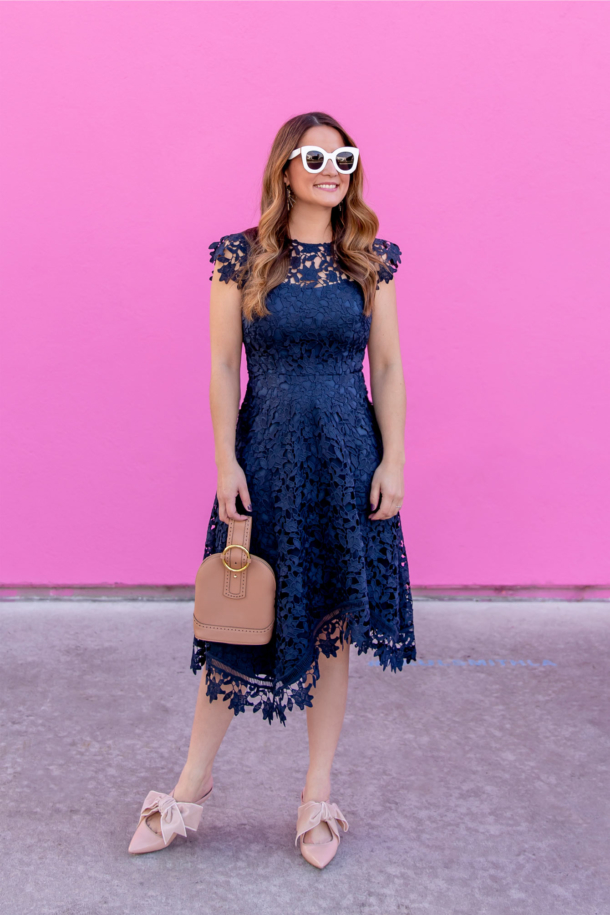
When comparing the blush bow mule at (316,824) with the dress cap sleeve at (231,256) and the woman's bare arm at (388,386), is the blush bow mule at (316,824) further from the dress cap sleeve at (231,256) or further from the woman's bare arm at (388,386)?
the dress cap sleeve at (231,256)

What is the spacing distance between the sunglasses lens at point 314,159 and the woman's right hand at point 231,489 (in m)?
0.72

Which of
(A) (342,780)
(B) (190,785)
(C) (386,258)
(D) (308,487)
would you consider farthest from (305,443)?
(A) (342,780)

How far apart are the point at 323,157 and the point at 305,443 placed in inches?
26.6

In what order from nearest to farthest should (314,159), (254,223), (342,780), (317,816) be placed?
(314,159) < (317,816) < (342,780) < (254,223)

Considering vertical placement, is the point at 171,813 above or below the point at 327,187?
below

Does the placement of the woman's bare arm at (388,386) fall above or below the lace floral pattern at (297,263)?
below

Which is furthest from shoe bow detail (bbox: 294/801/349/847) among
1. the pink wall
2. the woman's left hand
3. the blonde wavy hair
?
the pink wall

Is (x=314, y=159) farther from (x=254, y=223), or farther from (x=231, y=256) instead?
(x=254, y=223)

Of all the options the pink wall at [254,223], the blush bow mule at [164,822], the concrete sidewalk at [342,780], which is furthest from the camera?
the pink wall at [254,223]

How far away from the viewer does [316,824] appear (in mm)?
2002

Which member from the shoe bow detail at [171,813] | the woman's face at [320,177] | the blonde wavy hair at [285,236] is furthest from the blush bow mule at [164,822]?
the woman's face at [320,177]

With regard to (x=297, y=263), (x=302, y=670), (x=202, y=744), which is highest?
(x=297, y=263)

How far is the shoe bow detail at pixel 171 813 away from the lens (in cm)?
198

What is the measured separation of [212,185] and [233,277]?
71.4 inches
